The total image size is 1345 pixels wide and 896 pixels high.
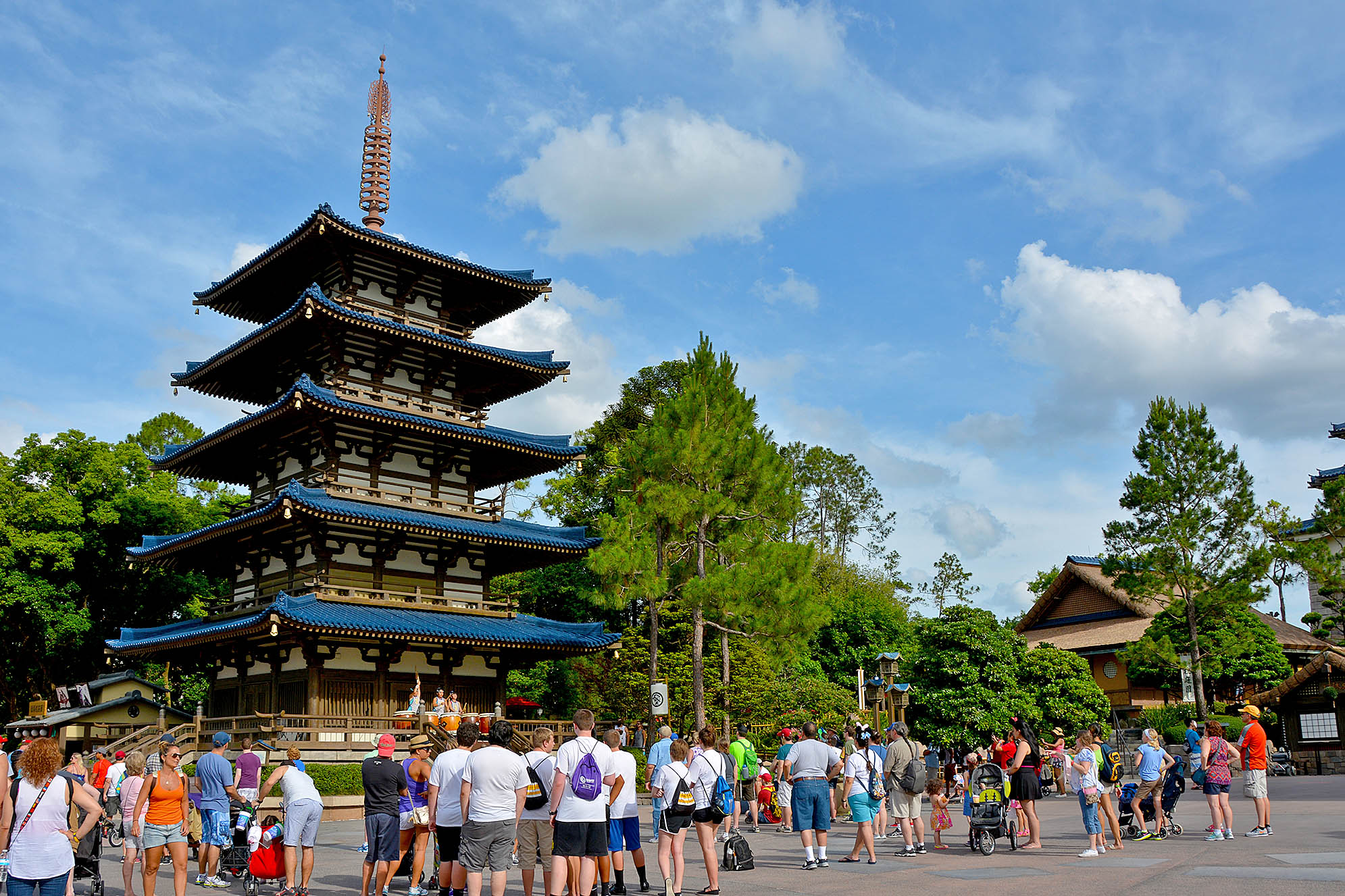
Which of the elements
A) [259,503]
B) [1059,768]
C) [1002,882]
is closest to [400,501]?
[259,503]

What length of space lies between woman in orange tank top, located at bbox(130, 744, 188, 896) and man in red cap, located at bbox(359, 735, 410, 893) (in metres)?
1.81

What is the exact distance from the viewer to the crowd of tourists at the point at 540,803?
9.17 m

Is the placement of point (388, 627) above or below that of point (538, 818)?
above

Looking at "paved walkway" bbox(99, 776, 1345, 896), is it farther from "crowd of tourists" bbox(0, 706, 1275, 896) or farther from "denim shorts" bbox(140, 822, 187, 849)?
"denim shorts" bbox(140, 822, 187, 849)

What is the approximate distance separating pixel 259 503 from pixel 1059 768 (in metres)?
24.0

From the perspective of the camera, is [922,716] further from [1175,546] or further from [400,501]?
[400,501]

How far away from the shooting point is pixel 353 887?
12219 mm

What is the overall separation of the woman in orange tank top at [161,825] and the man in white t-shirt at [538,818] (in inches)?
133

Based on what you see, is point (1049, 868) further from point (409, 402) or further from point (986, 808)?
point (409, 402)

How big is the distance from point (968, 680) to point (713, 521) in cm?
933

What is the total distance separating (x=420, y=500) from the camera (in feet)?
98.6

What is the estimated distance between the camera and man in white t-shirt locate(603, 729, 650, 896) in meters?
10.1

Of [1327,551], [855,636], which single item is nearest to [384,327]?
[855,636]

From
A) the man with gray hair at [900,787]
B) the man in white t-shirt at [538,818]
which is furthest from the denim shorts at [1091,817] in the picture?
the man in white t-shirt at [538,818]
